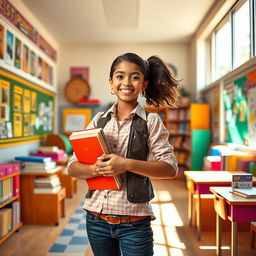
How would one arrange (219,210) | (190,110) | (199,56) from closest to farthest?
(219,210) < (190,110) < (199,56)

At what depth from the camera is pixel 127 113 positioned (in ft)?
3.56

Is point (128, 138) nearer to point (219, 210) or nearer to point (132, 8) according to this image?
point (219, 210)

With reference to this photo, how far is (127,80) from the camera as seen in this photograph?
3.28 ft

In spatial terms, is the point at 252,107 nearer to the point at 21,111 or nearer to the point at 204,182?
the point at 204,182

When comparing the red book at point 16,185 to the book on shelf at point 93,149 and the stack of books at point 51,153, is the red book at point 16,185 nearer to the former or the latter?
the stack of books at point 51,153

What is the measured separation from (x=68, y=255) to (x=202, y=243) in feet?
4.17

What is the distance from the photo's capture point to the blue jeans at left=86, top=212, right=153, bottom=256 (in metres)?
0.98

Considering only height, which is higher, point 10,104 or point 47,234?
point 10,104

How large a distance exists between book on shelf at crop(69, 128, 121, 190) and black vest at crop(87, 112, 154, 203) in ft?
0.16

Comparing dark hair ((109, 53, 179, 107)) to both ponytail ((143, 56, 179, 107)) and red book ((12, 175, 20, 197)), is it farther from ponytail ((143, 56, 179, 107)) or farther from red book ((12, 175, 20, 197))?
red book ((12, 175, 20, 197))

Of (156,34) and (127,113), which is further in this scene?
(156,34)

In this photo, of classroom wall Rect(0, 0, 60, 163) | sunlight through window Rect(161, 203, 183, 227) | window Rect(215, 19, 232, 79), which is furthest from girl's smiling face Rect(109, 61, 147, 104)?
window Rect(215, 19, 232, 79)

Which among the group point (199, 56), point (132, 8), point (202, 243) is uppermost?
point (132, 8)

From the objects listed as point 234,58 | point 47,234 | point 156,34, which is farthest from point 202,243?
point 156,34
